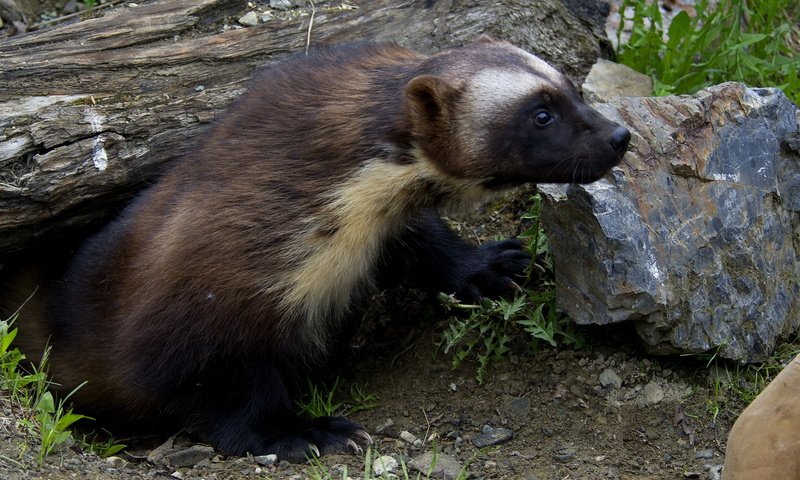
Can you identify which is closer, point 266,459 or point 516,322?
point 266,459

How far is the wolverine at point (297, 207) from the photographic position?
4328 mm

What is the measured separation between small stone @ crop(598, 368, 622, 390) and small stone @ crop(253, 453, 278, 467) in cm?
170

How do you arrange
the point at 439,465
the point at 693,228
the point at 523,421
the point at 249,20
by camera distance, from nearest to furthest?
the point at 439,465 → the point at 693,228 → the point at 523,421 → the point at 249,20

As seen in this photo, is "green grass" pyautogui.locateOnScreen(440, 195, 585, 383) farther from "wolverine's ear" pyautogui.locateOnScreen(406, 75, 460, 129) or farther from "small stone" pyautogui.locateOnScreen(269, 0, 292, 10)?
"small stone" pyautogui.locateOnScreen(269, 0, 292, 10)

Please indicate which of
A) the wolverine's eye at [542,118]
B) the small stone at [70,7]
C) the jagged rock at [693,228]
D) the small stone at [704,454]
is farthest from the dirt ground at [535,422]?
the small stone at [70,7]

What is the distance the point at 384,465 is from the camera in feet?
14.2

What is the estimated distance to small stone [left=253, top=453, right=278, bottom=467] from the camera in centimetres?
468

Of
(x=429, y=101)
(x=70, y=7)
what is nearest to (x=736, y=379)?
(x=429, y=101)

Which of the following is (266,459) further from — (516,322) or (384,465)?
(516,322)

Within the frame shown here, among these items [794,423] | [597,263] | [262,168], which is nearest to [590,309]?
[597,263]

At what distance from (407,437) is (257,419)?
784 mm

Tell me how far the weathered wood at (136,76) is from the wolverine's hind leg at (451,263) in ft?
4.05

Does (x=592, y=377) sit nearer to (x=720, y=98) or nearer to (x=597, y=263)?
(x=597, y=263)

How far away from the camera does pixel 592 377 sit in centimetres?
483
